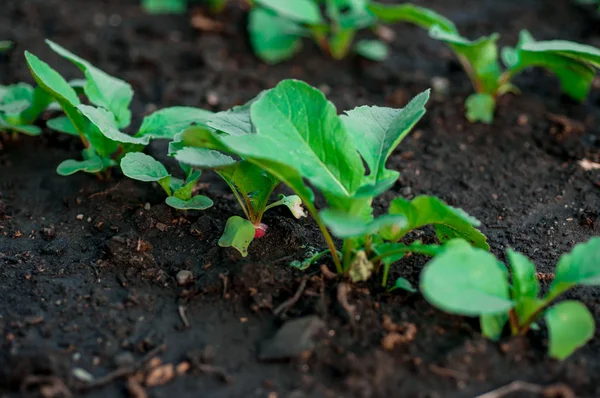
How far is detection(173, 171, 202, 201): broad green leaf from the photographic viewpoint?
2086mm

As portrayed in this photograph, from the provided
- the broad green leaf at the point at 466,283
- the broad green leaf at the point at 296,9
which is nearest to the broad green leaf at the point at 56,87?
the broad green leaf at the point at 296,9

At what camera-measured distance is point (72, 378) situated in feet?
5.34

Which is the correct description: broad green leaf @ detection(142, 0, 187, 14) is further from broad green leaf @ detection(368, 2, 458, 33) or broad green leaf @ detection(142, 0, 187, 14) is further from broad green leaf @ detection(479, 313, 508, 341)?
broad green leaf @ detection(479, 313, 508, 341)

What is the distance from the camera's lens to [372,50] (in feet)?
10.8

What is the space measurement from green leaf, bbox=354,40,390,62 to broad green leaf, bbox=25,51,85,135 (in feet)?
4.91

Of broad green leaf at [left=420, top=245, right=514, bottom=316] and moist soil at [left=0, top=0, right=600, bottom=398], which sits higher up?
broad green leaf at [left=420, top=245, right=514, bottom=316]

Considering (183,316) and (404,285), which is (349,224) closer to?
(404,285)

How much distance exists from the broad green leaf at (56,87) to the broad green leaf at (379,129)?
0.84m

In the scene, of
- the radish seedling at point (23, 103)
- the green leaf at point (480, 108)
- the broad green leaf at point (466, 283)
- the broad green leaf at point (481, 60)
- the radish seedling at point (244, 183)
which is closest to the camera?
the broad green leaf at point (466, 283)

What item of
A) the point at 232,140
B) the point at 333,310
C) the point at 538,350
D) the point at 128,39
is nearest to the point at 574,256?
the point at 538,350

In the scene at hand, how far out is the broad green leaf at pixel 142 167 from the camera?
6.62ft

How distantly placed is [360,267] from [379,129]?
0.40 metres

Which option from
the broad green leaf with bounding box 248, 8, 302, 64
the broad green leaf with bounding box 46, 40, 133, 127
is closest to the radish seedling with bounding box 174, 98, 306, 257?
the broad green leaf with bounding box 46, 40, 133, 127

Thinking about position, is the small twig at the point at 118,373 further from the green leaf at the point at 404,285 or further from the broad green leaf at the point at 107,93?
the broad green leaf at the point at 107,93
